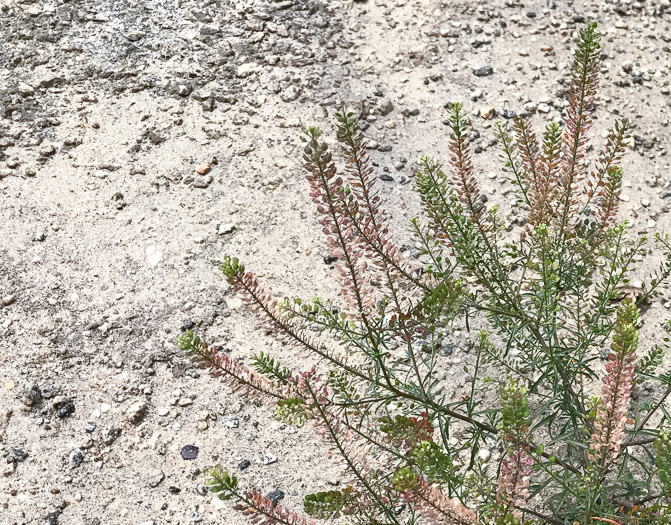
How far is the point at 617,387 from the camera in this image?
5.19ft

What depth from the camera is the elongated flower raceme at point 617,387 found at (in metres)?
1.53

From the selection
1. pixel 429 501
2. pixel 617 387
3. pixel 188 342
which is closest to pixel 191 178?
pixel 188 342

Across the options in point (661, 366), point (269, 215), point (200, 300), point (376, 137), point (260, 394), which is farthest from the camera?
point (376, 137)

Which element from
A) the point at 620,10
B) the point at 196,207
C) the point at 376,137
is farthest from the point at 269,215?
the point at 620,10

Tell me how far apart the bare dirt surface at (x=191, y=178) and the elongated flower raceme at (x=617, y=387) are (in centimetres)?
147

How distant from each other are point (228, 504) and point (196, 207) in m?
1.54

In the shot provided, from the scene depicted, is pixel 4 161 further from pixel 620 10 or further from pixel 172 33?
pixel 620 10

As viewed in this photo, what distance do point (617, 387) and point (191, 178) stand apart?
2730 millimetres

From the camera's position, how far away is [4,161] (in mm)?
3859

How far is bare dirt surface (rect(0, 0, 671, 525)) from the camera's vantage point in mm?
2990

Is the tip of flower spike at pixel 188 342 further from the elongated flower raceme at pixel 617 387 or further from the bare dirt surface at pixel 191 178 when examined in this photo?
the bare dirt surface at pixel 191 178

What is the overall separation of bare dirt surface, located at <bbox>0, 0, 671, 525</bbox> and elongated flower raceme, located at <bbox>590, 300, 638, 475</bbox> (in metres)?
1.47

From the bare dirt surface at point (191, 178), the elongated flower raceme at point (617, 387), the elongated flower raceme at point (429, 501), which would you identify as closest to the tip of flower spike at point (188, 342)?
the elongated flower raceme at point (429, 501)

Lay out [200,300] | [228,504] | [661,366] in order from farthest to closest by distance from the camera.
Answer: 1. [200,300]
2. [661,366]
3. [228,504]
